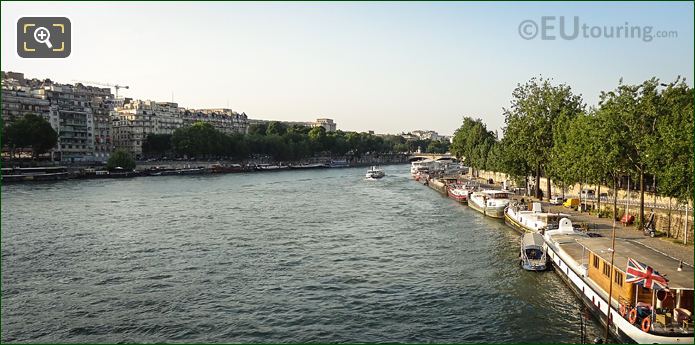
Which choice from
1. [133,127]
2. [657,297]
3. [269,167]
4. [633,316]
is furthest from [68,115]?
[657,297]

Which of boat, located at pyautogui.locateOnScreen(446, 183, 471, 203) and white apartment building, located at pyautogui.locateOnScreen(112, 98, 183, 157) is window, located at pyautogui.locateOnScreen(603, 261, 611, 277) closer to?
boat, located at pyautogui.locateOnScreen(446, 183, 471, 203)

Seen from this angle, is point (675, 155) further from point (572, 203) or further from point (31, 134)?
point (31, 134)

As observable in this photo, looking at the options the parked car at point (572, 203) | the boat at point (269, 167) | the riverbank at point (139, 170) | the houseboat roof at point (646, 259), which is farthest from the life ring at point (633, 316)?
the boat at point (269, 167)

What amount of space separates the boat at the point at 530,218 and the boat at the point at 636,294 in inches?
542

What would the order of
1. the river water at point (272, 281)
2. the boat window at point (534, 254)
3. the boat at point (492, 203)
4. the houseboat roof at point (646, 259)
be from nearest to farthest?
1. the houseboat roof at point (646, 259)
2. the river water at point (272, 281)
3. the boat window at point (534, 254)
4. the boat at point (492, 203)

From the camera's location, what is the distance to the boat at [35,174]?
104750 millimetres

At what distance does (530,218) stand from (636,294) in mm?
24373

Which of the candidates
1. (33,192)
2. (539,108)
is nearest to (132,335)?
(539,108)

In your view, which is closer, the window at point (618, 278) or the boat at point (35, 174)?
the window at point (618, 278)

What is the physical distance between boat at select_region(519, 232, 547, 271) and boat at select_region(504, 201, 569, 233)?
613cm

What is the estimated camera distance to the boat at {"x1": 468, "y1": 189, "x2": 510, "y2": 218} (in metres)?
56.5

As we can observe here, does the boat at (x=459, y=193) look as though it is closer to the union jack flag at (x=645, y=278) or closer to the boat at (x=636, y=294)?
the boat at (x=636, y=294)

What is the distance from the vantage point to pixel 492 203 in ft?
190

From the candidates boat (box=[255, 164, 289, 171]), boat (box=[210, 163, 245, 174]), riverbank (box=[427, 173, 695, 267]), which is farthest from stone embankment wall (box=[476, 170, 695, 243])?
boat (box=[255, 164, 289, 171])
